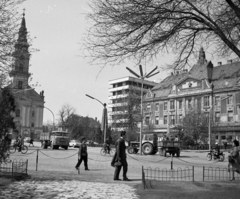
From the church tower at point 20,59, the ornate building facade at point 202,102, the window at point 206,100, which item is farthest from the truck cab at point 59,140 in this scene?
the window at point 206,100

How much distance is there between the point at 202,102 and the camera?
63.3 metres

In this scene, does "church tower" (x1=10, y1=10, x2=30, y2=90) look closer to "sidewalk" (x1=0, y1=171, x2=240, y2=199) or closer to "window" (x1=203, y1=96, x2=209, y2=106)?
"sidewalk" (x1=0, y1=171, x2=240, y2=199)

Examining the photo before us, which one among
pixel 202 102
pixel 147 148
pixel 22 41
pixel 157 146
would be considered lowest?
pixel 147 148

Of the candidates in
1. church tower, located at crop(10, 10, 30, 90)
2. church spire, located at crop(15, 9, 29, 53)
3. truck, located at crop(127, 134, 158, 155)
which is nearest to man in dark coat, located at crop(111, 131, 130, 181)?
church tower, located at crop(10, 10, 30, 90)

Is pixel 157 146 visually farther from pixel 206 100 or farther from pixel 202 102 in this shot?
pixel 206 100

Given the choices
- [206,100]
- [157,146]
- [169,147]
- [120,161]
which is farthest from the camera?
[206,100]

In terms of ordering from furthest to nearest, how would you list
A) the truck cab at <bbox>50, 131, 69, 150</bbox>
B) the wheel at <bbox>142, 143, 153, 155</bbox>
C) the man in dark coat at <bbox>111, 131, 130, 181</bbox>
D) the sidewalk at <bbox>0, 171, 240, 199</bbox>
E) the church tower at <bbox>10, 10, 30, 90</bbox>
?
the truck cab at <bbox>50, 131, 69, 150</bbox>, the wheel at <bbox>142, 143, 153, 155</bbox>, the church tower at <bbox>10, 10, 30, 90</bbox>, the man in dark coat at <bbox>111, 131, 130, 181</bbox>, the sidewalk at <bbox>0, 171, 240, 199</bbox>

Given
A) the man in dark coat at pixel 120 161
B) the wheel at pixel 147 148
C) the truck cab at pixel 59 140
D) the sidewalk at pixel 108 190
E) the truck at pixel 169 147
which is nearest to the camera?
the sidewalk at pixel 108 190

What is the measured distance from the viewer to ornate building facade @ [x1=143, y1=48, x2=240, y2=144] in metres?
58.2

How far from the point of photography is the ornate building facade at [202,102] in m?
58.2

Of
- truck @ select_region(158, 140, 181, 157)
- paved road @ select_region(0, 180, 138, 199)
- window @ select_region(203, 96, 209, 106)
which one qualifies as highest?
window @ select_region(203, 96, 209, 106)

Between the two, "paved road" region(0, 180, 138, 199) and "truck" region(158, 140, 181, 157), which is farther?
"truck" region(158, 140, 181, 157)

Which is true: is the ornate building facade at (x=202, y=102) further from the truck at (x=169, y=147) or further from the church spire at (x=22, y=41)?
the church spire at (x=22, y=41)

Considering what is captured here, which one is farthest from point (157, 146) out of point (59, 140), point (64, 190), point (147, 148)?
point (64, 190)
